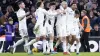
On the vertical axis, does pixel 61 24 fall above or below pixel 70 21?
below

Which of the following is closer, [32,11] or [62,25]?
[62,25]

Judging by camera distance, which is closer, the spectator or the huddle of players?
the huddle of players

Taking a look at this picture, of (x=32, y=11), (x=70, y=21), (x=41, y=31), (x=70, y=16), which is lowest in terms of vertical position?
(x=41, y=31)

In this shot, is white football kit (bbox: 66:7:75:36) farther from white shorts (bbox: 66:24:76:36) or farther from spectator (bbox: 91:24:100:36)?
spectator (bbox: 91:24:100:36)

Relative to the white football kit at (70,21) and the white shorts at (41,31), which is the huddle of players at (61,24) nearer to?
the white football kit at (70,21)

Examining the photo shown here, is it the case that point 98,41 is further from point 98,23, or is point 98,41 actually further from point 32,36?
point 32,36

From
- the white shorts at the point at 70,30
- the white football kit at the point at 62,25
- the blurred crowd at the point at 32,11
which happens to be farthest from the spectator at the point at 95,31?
the white football kit at the point at 62,25

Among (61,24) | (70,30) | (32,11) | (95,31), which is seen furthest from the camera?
(32,11)

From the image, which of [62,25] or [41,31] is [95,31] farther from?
[41,31]

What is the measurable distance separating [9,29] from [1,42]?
1528 millimetres

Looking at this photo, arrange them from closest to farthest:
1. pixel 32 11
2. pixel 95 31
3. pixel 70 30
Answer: pixel 70 30, pixel 95 31, pixel 32 11

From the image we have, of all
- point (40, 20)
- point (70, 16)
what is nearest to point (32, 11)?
point (70, 16)

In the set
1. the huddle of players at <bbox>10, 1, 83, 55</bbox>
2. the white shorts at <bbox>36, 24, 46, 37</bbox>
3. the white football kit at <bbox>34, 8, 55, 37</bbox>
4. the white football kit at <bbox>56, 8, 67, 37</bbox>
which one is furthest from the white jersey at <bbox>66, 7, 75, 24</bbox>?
the white shorts at <bbox>36, 24, 46, 37</bbox>

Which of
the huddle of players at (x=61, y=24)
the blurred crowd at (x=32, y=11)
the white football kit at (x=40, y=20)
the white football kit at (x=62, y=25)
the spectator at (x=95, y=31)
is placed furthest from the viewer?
the blurred crowd at (x=32, y=11)
